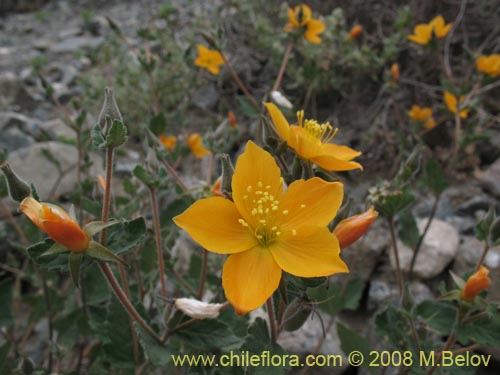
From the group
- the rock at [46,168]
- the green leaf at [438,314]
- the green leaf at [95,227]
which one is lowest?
Answer: the rock at [46,168]

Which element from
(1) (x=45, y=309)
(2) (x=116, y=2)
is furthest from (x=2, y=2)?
(1) (x=45, y=309)

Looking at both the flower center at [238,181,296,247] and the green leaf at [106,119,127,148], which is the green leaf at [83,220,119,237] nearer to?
the green leaf at [106,119,127,148]

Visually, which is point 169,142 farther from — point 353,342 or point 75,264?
point 75,264

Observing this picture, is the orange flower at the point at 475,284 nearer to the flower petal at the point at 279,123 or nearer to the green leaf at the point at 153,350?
the flower petal at the point at 279,123

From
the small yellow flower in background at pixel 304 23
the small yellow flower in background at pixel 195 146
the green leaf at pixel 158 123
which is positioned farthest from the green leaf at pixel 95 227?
the small yellow flower in background at pixel 304 23

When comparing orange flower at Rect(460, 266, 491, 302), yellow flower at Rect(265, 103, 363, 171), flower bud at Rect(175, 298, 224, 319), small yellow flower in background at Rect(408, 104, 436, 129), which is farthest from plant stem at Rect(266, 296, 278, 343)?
small yellow flower in background at Rect(408, 104, 436, 129)

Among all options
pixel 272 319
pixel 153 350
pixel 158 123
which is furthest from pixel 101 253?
pixel 158 123
